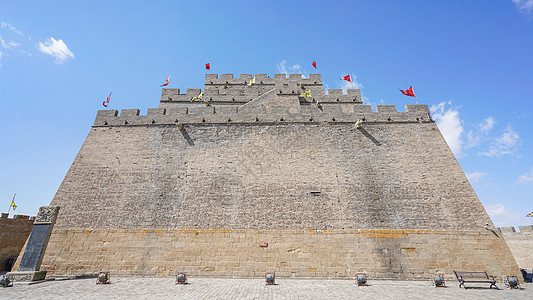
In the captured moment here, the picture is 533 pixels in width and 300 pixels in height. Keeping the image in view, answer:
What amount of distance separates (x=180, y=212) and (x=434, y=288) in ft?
35.5

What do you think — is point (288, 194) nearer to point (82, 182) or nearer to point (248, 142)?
point (248, 142)

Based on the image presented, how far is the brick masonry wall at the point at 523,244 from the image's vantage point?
16156 mm

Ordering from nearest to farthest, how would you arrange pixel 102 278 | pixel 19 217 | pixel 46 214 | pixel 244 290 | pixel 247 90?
1. pixel 244 290
2. pixel 102 278
3. pixel 46 214
4. pixel 19 217
5. pixel 247 90

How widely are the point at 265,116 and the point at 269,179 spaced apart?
13.4 ft

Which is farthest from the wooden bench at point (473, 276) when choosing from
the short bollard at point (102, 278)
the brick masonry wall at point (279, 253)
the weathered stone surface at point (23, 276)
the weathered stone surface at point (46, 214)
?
the weathered stone surface at point (46, 214)

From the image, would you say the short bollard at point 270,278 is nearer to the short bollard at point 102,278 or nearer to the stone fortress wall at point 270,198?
the stone fortress wall at point 270,198

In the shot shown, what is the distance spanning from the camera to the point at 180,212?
11.5 meters

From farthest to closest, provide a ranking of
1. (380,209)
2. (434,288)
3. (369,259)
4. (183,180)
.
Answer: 1. (183,180)
2. (380,209)
3. (369,259)
4. (434,288)

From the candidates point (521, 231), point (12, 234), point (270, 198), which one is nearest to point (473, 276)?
point (270, 198)

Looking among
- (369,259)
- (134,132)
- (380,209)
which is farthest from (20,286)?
(380,209)

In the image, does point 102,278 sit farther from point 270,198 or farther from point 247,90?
point 247,90

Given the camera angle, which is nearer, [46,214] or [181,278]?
[181,278]

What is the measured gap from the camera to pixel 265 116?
14.3 meters

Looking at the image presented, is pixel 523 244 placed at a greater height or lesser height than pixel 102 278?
greater
